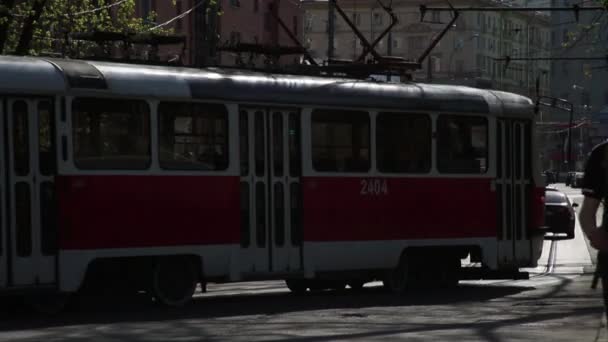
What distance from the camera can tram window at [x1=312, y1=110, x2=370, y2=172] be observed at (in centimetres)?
1936

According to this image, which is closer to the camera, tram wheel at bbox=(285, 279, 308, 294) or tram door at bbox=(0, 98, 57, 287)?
tram door at bbox=(0, 98, 57, 287)

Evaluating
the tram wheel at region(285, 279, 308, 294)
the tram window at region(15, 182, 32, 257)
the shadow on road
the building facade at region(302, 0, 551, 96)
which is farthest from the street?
the building facade at region(302, 0, 551, 96)

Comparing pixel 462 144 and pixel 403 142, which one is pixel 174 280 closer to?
pixel 403 142

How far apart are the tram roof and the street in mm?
2353

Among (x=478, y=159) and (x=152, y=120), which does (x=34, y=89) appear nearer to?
(x=152, y=120)

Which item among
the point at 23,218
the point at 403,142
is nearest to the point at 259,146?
the point at 403,142

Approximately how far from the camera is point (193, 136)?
17875mm

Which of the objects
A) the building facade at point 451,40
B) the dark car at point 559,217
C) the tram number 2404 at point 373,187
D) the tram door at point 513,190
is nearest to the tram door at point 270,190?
the tram number 2404 at point 373,187

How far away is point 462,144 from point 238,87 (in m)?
4.15

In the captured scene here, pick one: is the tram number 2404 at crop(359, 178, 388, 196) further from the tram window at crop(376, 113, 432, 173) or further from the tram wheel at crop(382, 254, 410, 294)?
the tram wheel at crop(382, 254, 410, 294)

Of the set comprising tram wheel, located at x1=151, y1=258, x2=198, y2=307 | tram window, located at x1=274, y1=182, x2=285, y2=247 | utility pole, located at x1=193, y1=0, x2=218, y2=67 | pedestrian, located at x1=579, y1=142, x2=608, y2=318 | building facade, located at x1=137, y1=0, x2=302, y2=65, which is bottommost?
tram wheel, located at x1=151, y1=258, x2=198, y2=307

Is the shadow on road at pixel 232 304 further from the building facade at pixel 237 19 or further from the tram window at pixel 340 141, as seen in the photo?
the building facade at pixel 237 19

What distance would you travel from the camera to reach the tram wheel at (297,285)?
20.7m

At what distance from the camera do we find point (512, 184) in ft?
72.8
